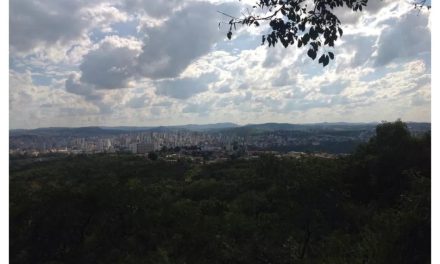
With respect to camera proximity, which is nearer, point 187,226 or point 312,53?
point 312,53

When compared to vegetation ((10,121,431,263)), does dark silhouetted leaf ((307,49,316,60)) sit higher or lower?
higher

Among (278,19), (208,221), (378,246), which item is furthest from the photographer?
(208,221)

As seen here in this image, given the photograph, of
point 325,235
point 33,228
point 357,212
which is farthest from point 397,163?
point 33,228

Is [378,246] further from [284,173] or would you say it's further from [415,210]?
[284,173]

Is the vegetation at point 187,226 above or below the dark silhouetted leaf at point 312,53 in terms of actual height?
below

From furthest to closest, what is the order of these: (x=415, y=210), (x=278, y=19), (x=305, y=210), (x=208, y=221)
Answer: (x=208, y=221)
(x=305, y=210)
(x=415, y=210)
(x=278, y=19)

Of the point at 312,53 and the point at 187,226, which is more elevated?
the point at 312,53

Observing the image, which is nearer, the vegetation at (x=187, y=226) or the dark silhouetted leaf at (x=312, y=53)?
the dark silhouetted leaf at (x=312, y=53)

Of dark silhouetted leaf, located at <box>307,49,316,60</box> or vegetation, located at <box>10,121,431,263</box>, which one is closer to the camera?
dark silhouetted leaf, located at <box>307,49,316,60</box>
